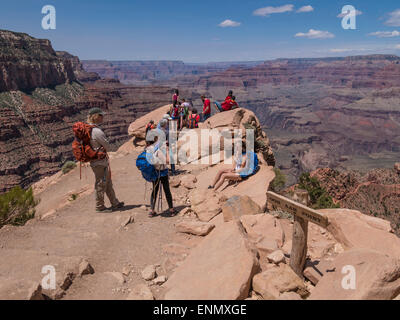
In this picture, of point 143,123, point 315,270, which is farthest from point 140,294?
point 143,123

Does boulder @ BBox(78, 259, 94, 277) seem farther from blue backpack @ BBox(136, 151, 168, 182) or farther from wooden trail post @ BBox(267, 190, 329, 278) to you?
wooden trail post @ BBox(267, 190, 329, 278)

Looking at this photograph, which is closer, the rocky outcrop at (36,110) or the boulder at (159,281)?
the boulder at (159,281)

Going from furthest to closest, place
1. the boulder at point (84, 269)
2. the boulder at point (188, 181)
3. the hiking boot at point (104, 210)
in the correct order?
the boulder at point (188, 181) < the hiking boot at point (104, 210) < the boulder at point (84, 269)

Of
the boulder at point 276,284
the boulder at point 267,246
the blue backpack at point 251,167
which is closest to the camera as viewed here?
the boulder at point 276,284

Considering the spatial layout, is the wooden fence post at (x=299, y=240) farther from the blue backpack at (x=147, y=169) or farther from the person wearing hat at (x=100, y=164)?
the person wearing hat at (x=100, y=164)

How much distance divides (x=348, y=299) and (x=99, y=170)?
5.80 metres

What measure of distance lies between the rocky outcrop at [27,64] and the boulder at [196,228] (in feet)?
296

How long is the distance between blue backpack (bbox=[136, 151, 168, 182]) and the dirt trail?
3.58 feet

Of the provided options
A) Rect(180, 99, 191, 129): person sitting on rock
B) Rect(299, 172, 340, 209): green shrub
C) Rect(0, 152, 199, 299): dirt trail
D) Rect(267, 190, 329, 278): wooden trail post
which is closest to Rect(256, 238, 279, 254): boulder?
Rect(267, 190, 329, 278): wooden trail post

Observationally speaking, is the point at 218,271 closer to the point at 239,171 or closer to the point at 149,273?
the point at 149,273

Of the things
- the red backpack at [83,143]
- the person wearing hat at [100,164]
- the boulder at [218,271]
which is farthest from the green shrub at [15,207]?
the boulder at [218,271]

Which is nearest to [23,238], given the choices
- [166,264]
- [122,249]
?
[122,249]

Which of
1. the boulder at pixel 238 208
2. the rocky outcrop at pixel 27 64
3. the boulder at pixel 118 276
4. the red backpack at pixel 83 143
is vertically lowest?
the boulder at pixel 118 276

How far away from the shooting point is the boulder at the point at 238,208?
19.9 feet
